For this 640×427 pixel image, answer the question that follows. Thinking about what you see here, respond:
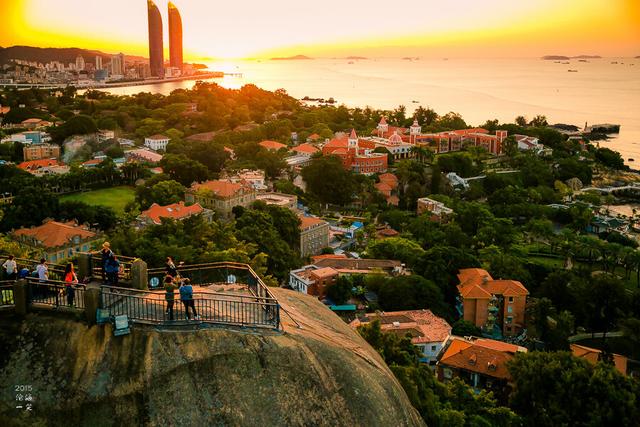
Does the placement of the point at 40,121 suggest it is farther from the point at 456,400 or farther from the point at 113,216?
the point at 456,400

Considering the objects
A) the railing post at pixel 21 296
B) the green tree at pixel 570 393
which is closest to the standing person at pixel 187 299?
the railing post at pixel 21 296

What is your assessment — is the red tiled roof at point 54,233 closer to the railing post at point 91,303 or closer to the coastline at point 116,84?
the railing post at point 91,303

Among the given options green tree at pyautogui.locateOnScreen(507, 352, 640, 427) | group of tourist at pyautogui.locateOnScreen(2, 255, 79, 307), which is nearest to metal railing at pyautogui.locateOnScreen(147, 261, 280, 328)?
group of tourist at pyautogui.locateOnScreen(2, 255, 79, 307)

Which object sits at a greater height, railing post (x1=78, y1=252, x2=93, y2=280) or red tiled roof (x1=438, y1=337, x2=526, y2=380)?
railing post (x1=78, y1=252, x2=93, y2=280)

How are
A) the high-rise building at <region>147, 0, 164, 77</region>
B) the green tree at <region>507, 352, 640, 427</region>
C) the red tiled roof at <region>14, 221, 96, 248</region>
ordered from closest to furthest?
the green tree at <region>507, 352, 640, 427</region>, the red tiled roof at <region>14, 221, 96, 248</region>, the high-rise building at <region>147, 0, 164, 77</region>

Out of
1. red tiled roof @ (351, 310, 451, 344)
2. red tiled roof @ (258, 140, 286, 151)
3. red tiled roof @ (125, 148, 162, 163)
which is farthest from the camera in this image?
red tiled roof @ (258, 140, 286, 151)

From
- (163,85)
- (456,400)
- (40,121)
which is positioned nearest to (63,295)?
(456,400)

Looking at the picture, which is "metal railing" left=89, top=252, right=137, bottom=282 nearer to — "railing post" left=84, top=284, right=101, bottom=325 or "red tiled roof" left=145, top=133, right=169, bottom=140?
"railing post" left=84, top=284, right=101, bottom=325
